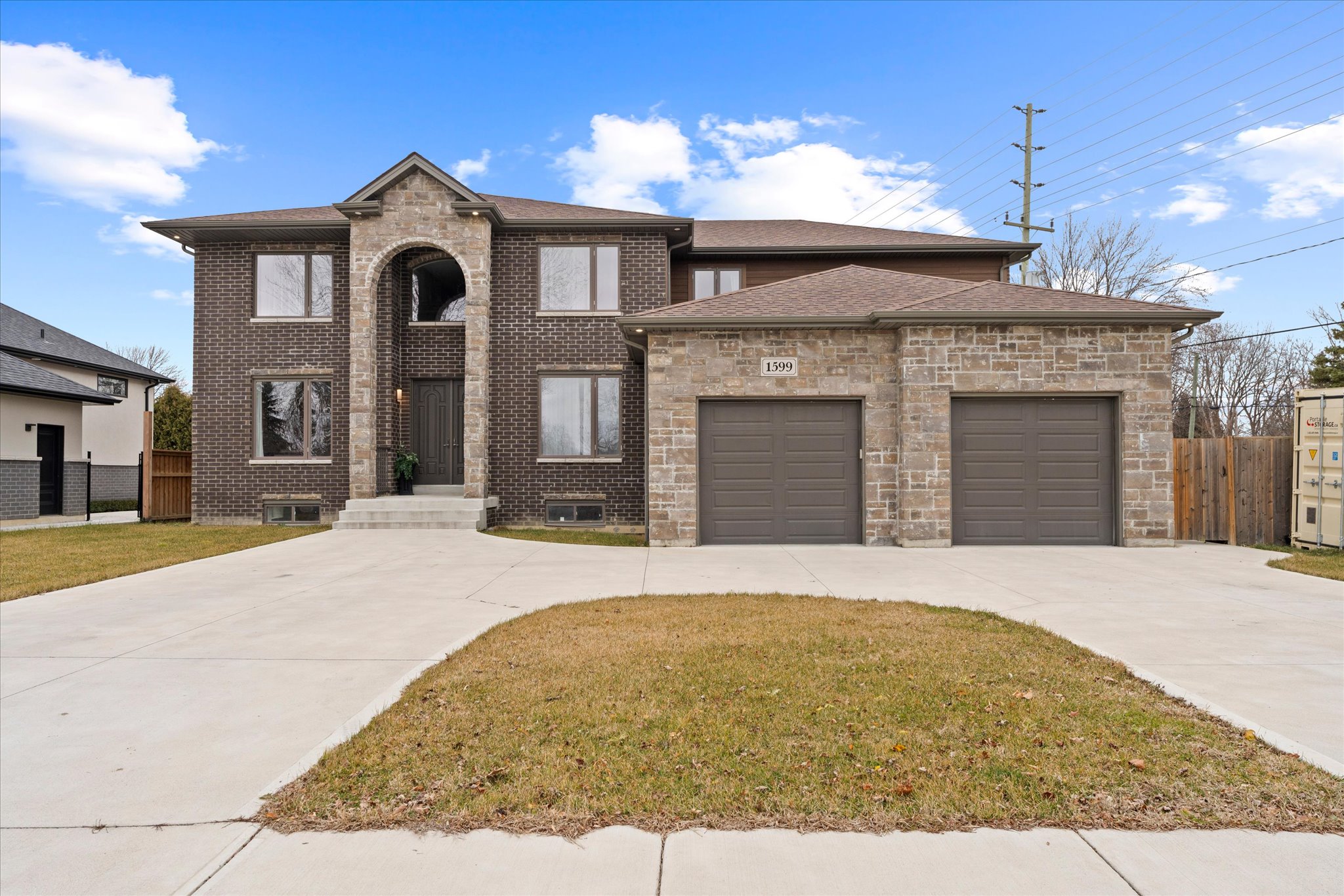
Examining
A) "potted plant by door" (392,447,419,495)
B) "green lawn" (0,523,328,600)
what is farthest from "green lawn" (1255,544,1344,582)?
"potted plant by door" (392,447,419,495)

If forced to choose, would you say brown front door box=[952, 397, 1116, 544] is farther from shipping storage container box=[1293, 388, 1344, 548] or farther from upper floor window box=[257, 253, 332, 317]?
upper floor window box=[257, 253, 332, 317]

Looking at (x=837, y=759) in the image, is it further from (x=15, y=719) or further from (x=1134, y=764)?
(x=15, y=719)

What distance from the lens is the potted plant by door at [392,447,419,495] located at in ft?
52.8

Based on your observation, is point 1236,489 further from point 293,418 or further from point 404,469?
point 293,418

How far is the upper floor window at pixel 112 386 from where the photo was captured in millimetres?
24797

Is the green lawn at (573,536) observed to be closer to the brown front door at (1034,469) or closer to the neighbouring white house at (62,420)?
the brown front door at (1034,469)

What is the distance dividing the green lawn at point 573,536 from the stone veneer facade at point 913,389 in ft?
3.34

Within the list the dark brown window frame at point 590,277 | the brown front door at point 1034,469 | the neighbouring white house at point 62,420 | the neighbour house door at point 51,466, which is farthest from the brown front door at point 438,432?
the neighbour house door at point 51,466

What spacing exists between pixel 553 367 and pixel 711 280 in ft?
16.1

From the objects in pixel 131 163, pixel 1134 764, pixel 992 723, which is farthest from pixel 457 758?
pixel 131 163

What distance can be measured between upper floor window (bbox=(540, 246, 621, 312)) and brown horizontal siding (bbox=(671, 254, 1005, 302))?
A: 2240 millimetres

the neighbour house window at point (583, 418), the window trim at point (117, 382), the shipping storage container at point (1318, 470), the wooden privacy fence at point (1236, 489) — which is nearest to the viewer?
the shipping storage container at point (1318, 470)

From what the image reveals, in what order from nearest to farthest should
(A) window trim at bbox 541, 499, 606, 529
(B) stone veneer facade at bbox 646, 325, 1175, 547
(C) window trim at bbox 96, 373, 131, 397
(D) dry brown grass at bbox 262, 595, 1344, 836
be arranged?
(D) dry brown grass at bbox 262, 595, 1344, 836, (B) stone veneer facade at bbox 646, 325, 1175, 547, (A) window trim at bbox 541, 499, 606, 529, (C) window trim at bbox 96, 373, 131, 397

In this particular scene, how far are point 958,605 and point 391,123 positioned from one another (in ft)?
67.7
